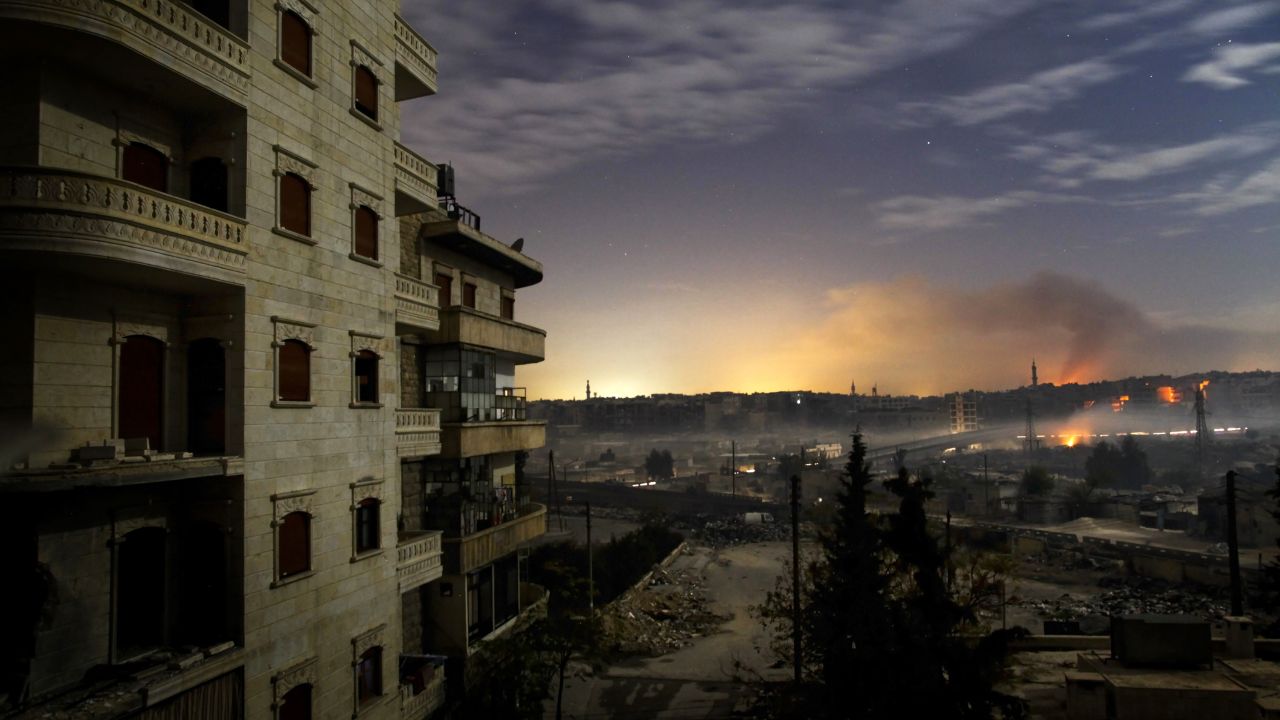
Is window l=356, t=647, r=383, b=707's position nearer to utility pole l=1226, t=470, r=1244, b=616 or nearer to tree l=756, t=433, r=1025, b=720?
tree l=756, t=433, r=1025, b=720

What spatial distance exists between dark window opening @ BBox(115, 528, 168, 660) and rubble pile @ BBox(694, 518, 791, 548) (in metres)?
55.6

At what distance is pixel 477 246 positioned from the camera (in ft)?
77.7

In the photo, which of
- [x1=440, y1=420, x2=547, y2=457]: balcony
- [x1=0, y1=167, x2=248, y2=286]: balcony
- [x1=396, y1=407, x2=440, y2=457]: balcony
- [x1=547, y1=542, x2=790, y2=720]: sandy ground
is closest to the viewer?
[x1=0, y1=167, x2=248, y2=286]: balcony

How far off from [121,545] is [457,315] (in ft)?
35.8

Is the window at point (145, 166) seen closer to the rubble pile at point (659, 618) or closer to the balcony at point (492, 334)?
the balcony at point (492, 334)

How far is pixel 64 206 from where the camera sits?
9.49m

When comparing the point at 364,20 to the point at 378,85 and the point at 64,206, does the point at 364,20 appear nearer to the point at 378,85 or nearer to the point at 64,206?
the point at 378,85

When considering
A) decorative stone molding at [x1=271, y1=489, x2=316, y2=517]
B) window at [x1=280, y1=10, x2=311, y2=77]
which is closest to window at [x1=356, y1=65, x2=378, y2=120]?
window at [x1=280, y1=10, x2=311, y2=77]

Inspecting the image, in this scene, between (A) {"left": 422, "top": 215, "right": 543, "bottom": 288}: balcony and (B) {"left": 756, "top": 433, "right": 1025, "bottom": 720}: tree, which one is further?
(A) {"left": 422, "top": 215, "right": 543, "bottom": 288}: balcony

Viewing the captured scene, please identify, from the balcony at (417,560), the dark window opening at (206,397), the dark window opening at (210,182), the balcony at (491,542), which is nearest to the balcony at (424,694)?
the balcony at (417,560)

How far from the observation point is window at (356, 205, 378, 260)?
1591cm

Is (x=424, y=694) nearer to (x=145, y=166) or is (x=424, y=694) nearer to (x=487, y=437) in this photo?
(x=487, y=437)

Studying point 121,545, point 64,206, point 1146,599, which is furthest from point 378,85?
point 1146,599

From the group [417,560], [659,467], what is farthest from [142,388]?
[659,467]
